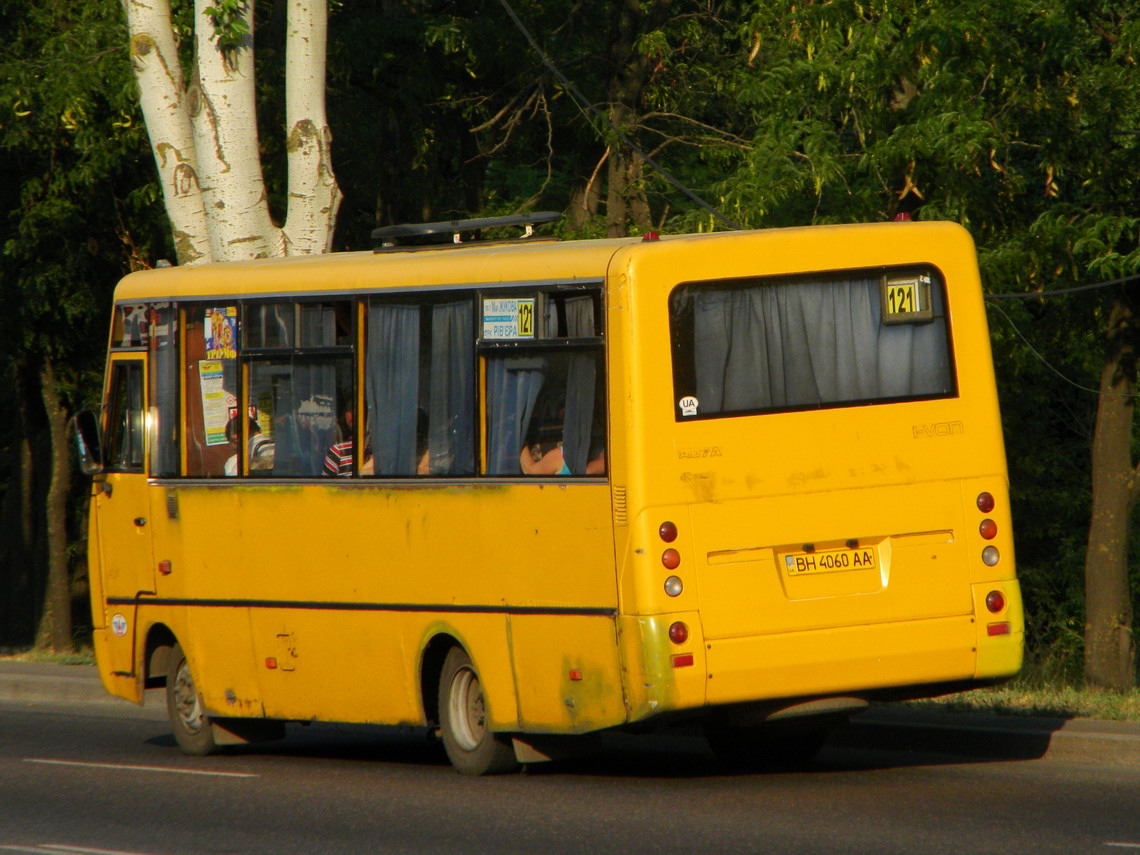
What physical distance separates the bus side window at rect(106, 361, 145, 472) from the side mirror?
8 cm

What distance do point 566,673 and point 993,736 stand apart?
2.51 m

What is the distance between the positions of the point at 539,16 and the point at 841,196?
324 inches

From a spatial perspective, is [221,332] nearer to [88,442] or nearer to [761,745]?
[88,442]

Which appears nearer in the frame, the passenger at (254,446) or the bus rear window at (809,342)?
the bus rear window at (809,342)

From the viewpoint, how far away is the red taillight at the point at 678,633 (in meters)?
9.19

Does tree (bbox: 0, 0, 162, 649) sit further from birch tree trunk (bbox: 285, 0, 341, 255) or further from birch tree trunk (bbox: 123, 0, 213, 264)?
birch tree trunk (bbox: 285, 0, 341, 255)

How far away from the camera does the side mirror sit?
515 inches

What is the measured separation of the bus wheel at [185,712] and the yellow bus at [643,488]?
1.43m

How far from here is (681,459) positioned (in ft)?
30.7

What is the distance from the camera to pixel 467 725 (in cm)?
1073

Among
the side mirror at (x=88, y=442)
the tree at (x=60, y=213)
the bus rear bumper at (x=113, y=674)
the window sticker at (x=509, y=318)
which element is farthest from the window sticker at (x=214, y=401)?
the tree at (x=60, y=213)

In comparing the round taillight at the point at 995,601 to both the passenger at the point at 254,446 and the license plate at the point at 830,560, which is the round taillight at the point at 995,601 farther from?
the passenger at the point at 254,446

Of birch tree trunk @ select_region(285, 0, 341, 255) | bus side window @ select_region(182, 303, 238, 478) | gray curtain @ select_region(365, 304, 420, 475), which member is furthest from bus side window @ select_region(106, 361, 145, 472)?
birch tree trunk @ select_region(285, 0, 341, 255)

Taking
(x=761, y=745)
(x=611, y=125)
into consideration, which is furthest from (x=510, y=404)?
(x=611, y=125)
